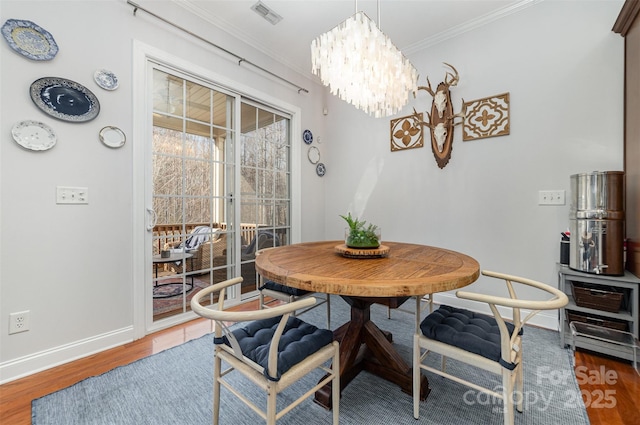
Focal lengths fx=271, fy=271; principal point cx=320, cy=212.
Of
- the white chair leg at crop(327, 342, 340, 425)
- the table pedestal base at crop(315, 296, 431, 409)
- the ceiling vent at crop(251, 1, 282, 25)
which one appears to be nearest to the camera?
the white chair leg at crop(327, 342, 340, 425)

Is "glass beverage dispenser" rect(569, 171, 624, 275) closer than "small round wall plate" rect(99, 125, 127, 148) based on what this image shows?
Yes

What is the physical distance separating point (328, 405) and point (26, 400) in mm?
1637

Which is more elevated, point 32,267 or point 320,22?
point 320,22

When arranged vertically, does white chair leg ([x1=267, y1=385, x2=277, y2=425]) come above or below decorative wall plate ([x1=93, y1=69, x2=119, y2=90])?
below

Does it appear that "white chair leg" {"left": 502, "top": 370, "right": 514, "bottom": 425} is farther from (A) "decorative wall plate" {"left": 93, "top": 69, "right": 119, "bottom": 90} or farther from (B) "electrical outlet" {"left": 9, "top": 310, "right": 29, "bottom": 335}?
(A) "decorative wall plate" {"left": 93, "top": 69, "right": 119, "bottom": 90}

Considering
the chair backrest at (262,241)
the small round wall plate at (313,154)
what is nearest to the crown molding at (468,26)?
the small round wall plate at (313,154)

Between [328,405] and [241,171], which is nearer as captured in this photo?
[328,405]

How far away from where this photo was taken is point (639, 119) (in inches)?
70.5

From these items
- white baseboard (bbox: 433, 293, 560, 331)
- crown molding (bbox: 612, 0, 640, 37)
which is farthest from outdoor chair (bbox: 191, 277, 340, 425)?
crown molding (bbox: 612, 0, 640, 37)

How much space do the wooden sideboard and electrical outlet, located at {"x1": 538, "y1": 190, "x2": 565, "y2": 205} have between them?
0.36m

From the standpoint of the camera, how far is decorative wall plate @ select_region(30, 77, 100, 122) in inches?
67.3

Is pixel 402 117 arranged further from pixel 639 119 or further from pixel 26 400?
pixel 26 400

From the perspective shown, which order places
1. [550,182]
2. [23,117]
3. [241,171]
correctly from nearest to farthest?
[23,117], [550,182], [241,171]

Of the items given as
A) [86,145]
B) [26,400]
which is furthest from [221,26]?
[26,400]
